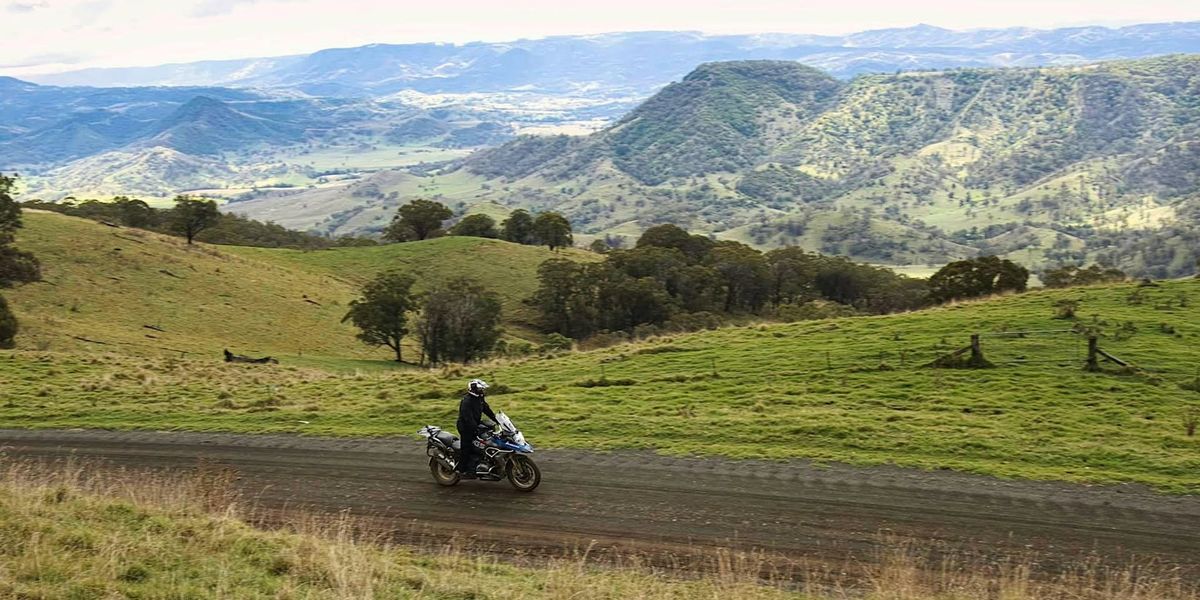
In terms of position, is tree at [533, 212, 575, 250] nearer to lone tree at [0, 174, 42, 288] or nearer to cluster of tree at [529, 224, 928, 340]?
cluster of tree at [529, 224, 928, 340]

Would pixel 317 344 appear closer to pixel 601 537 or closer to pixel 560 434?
pixel 560 434

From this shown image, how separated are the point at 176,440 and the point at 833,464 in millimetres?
16654

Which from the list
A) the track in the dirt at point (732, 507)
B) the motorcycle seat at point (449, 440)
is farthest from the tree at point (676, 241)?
the motorcycle seat at point (449, 440)

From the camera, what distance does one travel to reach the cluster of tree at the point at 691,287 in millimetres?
76062

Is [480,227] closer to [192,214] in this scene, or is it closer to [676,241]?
[676,241]

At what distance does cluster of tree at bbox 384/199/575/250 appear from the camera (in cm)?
11238

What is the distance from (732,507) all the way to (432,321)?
41771 mm

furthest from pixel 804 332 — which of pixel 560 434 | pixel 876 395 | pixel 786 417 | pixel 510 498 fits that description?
pixel 510 498

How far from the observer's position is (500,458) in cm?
1708

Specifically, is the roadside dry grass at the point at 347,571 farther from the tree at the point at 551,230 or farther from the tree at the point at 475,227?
the tree at the point at 475,227

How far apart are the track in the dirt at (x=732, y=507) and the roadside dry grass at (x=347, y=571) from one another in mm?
761

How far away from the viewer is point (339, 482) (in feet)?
58.4

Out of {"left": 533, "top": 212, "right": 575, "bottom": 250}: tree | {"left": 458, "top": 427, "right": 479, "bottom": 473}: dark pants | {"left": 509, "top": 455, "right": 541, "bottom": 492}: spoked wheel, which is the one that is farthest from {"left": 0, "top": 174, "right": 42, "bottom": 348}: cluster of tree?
{"left": 533, "top": 212, "right": 575, "bottom": 250}: tree

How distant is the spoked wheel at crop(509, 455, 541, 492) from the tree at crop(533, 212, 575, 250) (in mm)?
92859
